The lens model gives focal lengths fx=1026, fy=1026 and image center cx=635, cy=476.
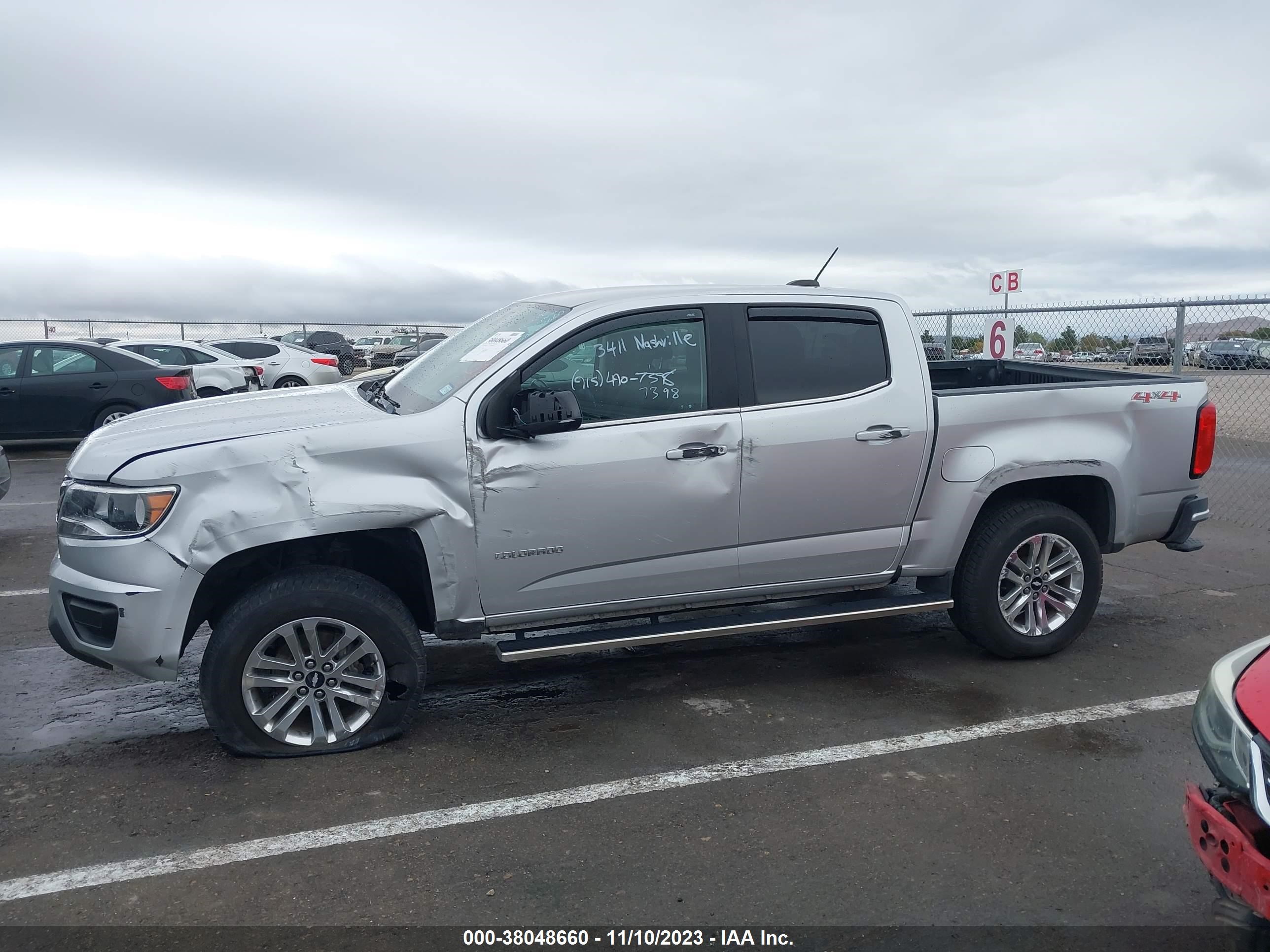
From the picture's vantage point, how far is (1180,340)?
1002cm

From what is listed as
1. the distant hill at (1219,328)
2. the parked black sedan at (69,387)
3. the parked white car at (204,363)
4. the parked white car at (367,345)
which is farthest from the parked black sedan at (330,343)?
the distant hill at (1219,328)

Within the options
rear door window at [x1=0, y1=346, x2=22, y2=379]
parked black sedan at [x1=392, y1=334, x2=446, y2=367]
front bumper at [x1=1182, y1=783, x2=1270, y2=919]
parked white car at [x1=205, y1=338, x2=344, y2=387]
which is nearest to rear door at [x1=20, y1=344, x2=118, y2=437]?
rear door window at [x1=0, y1=346, x2=22, y2=379]

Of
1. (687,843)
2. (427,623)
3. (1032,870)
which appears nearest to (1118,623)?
(1032,870)

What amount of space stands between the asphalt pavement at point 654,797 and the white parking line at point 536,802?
12mm

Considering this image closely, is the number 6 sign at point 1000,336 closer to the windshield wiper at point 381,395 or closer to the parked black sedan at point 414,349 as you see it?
the windshield wiper at point 381,395

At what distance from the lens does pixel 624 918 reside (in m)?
3.09

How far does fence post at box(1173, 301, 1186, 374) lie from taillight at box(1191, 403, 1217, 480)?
16.1ft

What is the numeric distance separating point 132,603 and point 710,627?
2381mm

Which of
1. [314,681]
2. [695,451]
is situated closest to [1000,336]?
[695,451]

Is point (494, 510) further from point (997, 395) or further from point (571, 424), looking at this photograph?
point (997, 395)

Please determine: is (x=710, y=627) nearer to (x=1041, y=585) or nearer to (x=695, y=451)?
(x=695, y=451)

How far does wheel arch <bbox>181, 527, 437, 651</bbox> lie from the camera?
418cm

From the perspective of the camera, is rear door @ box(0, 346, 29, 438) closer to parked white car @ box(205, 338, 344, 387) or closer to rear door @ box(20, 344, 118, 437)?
rear door @ box(20, 344, 118, 437)

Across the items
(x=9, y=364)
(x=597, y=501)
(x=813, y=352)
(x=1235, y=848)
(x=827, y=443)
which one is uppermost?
(x=813, y=352)
